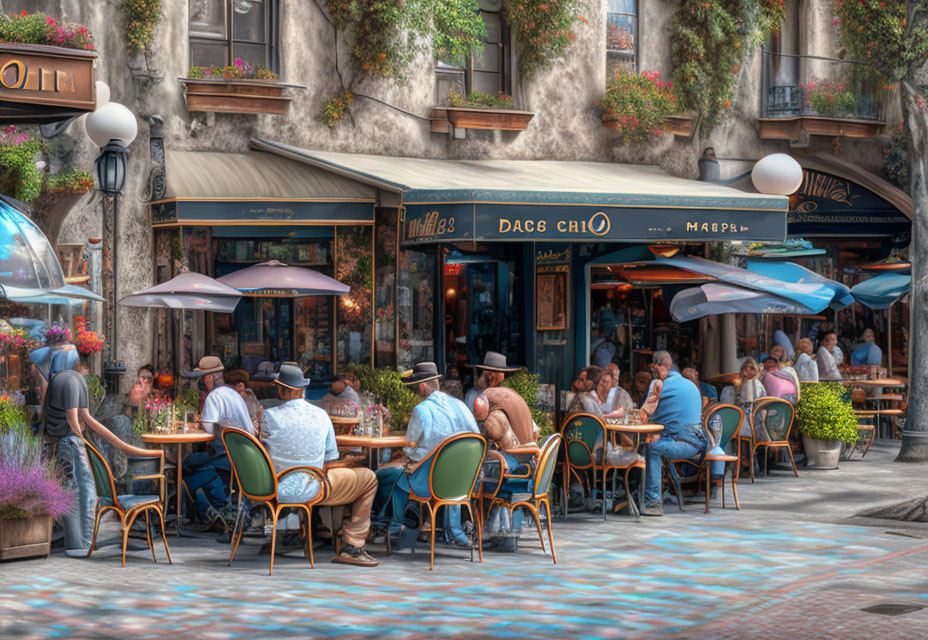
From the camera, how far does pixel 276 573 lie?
30.0 feet

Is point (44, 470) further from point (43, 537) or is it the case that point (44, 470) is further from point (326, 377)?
point (326, 377)

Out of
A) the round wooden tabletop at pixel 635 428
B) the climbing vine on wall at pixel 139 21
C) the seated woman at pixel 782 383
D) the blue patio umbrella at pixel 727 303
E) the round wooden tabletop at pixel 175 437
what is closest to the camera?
the round wooden tabletop at pixel 175 437

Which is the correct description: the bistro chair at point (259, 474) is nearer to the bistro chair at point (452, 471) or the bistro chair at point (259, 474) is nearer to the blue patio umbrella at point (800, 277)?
the bistro chair at point (452, 471)

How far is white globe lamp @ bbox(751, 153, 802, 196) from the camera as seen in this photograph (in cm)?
1802

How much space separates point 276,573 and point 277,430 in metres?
0.97

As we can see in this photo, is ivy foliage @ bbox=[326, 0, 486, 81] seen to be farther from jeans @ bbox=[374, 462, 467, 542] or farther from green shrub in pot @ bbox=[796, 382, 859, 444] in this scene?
jeans @ bbox=[374, 462, 467, 542]

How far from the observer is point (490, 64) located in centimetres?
1728

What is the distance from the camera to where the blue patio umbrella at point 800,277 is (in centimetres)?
1662

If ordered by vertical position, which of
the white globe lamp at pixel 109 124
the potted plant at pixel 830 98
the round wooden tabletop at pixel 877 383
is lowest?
the round wooden tabletop at pixel 877 383

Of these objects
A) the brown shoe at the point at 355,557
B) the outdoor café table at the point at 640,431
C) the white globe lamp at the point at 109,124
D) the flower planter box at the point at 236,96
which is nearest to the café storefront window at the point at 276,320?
the flower planter box at the point at 236,96

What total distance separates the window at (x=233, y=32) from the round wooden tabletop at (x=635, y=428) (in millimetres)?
6451

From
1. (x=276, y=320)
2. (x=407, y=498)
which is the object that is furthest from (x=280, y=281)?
(x=407, y=498)

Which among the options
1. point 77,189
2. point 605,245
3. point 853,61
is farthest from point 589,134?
point 77,189

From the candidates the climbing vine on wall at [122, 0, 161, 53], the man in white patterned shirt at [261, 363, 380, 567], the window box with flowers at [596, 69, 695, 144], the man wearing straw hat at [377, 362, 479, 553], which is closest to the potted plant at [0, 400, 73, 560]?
→ the man in white patterned shirt at [261, 363, 380, 567]
